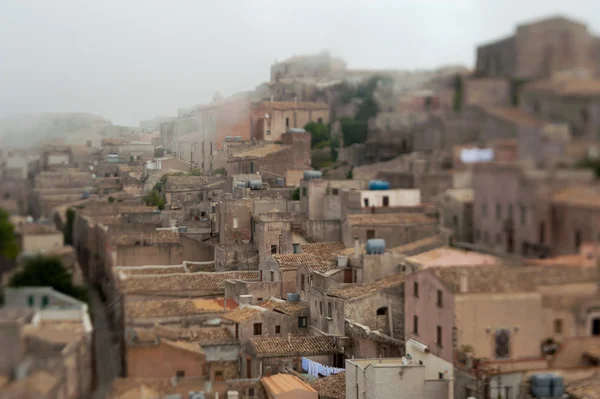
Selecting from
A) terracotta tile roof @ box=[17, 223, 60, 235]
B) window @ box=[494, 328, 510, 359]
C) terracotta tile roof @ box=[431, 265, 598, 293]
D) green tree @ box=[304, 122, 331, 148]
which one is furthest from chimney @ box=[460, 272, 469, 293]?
green tree @ box=[304, 122, 331, 148]

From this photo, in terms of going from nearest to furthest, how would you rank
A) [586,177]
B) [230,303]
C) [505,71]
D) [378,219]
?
1. [586,177]
2. [505,71]
3. [230,303]
4. [378,219]

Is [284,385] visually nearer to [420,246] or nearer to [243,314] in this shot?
[243,314]

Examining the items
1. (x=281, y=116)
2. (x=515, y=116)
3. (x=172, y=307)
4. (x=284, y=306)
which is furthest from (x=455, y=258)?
(x=281, y=116)

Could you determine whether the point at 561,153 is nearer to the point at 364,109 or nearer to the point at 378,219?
the point at 364,109

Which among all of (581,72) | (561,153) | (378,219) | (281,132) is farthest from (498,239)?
(281,132)

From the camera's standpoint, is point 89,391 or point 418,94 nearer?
point 89,391

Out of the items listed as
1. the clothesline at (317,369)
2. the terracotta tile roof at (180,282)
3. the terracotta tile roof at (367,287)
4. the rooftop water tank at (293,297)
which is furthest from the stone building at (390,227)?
the clothesline at (317,369)
